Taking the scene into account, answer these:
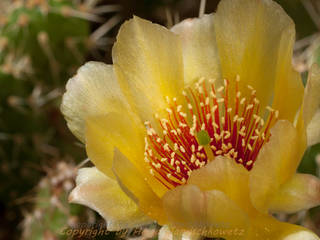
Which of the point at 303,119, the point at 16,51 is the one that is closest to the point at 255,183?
the point at 303,119

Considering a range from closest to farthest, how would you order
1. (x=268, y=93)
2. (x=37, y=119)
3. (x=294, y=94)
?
(x=294, y=94) → (x=268, y=93) → (x=37, y=119)

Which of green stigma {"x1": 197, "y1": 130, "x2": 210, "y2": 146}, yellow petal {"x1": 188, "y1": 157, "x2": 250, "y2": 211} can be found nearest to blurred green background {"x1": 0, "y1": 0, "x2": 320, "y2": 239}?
green stigma {"x1": 197, "y1": 130, "x2": 210, "y2": 146}

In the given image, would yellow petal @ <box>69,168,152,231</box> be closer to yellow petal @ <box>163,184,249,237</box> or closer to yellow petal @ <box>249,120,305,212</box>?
yellow petal @ <box>163,184,249,237</box>

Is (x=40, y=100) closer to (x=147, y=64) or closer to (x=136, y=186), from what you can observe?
(x=147, y=64)

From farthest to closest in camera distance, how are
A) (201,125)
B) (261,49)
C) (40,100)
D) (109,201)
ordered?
(40,100), (201,125), (261,49), (109,201)

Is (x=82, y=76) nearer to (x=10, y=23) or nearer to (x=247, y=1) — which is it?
(x=247, y=1)

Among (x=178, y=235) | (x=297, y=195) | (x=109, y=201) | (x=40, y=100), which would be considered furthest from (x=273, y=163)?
(x=40, y=100)

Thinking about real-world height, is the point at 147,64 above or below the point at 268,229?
above
